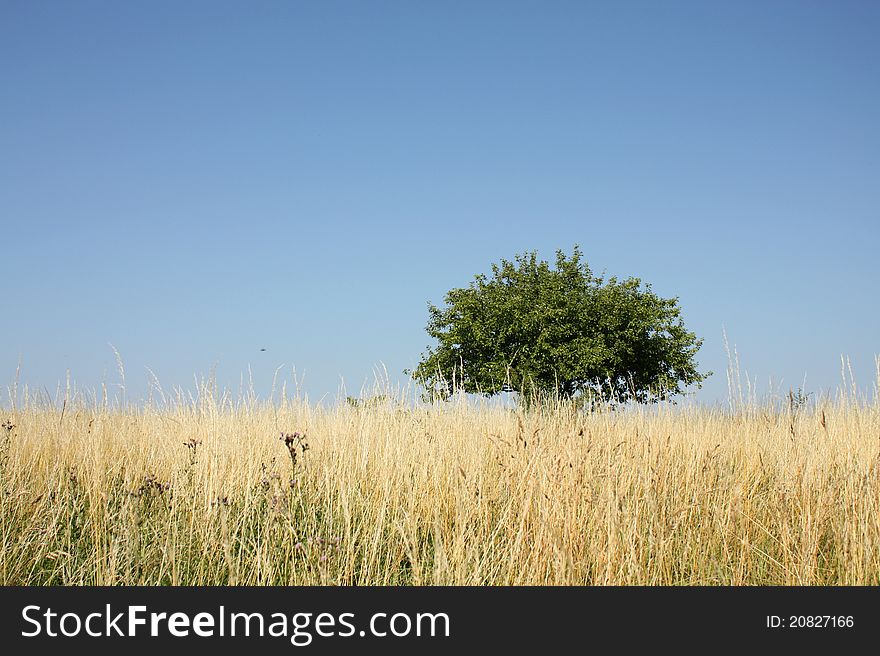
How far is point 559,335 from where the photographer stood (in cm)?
2267

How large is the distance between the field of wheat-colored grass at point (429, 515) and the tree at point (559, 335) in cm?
1594

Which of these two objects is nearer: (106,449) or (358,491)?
(358,491)

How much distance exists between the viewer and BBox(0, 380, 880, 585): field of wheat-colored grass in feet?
11.9

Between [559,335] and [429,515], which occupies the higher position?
[559,335]

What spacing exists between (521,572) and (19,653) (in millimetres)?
2343

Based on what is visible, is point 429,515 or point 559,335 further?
point 559,335

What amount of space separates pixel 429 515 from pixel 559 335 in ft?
61.3

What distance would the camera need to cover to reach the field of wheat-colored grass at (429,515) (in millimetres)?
3639

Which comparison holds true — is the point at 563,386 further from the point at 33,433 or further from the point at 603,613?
the point at 603,613

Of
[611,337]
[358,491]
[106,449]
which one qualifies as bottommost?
[358,491]

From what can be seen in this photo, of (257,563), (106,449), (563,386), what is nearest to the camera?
(257,563)

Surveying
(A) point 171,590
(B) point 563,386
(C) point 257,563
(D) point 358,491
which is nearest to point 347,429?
(D) point 358,491

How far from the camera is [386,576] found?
3705 millimetres

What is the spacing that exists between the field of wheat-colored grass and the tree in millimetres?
15940
